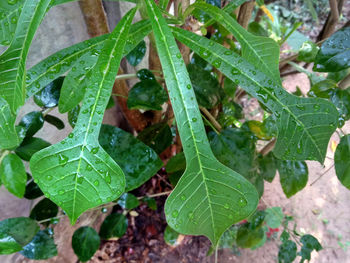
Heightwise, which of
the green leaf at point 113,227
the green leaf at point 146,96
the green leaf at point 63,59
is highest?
the green leaf at point 63,59

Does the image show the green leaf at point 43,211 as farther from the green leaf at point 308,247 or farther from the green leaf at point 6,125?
the green leaf at point 308,247

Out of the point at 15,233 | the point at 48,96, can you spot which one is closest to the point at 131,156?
the point at 48,96

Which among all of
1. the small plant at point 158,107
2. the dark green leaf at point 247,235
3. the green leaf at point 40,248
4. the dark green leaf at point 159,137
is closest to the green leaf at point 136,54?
the small plant at point 158,107

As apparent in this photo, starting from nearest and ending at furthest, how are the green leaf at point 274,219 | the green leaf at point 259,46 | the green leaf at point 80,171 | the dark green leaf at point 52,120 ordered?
the green leaf at point 80,171
the green leaf at point 259,46
the dark green leaf at point 52,120
the green leaf at point 274,219

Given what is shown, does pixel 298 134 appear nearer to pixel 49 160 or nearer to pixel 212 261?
pixel 49 160

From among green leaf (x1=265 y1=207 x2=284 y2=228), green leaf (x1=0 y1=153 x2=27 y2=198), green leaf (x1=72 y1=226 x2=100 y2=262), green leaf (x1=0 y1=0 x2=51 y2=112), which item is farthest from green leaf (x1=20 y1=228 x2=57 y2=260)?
green leaf (x1=265 y1=207 x2=284 y2=228)

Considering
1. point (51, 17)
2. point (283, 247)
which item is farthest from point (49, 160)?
point (283, 247)

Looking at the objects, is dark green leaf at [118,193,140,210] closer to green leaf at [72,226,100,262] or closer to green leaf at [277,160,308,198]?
green leaf at [72,226,100,262]
